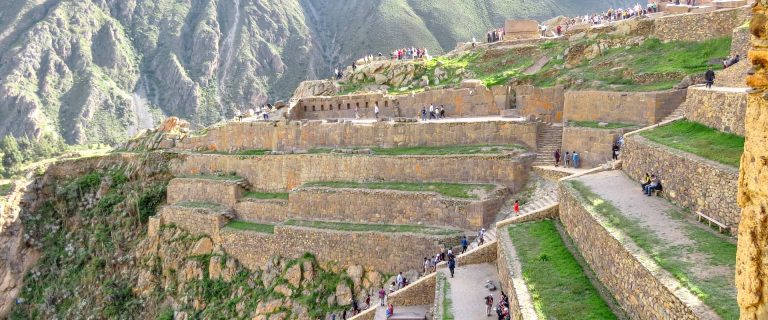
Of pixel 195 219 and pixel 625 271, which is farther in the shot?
pixel 195 219

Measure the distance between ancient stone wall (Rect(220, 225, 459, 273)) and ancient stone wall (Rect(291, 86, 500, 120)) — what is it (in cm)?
847

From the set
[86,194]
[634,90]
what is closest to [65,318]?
[86,194]

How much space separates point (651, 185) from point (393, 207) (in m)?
9.77

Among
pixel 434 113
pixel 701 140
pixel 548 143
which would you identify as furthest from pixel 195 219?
pixel 701 140

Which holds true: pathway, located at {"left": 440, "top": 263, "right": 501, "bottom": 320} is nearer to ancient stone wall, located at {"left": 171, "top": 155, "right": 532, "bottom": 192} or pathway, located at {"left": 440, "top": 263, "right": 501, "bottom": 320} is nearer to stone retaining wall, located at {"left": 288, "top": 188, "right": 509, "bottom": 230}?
stone retaining wall, located at {"left": 288, "top": 188, "right": 509, "bottom": 230}

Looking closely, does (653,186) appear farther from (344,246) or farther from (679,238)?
(344,246)

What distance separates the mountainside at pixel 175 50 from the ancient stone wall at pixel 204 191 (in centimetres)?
4517

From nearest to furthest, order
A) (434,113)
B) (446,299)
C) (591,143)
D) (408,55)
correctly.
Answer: (446,299)
(591,143)
(434,113)
(408,55)

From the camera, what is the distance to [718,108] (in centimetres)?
1478

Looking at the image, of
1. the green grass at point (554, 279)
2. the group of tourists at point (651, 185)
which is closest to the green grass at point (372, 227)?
the green grass at point (554, 279)

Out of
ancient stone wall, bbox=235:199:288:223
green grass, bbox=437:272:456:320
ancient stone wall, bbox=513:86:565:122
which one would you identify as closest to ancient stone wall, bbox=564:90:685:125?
ancient stone wall, bbox=513:86:565:122

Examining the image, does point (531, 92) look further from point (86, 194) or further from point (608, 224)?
point (86, 194)

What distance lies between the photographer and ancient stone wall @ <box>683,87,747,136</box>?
13.7m

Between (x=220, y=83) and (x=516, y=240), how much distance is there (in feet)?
249
